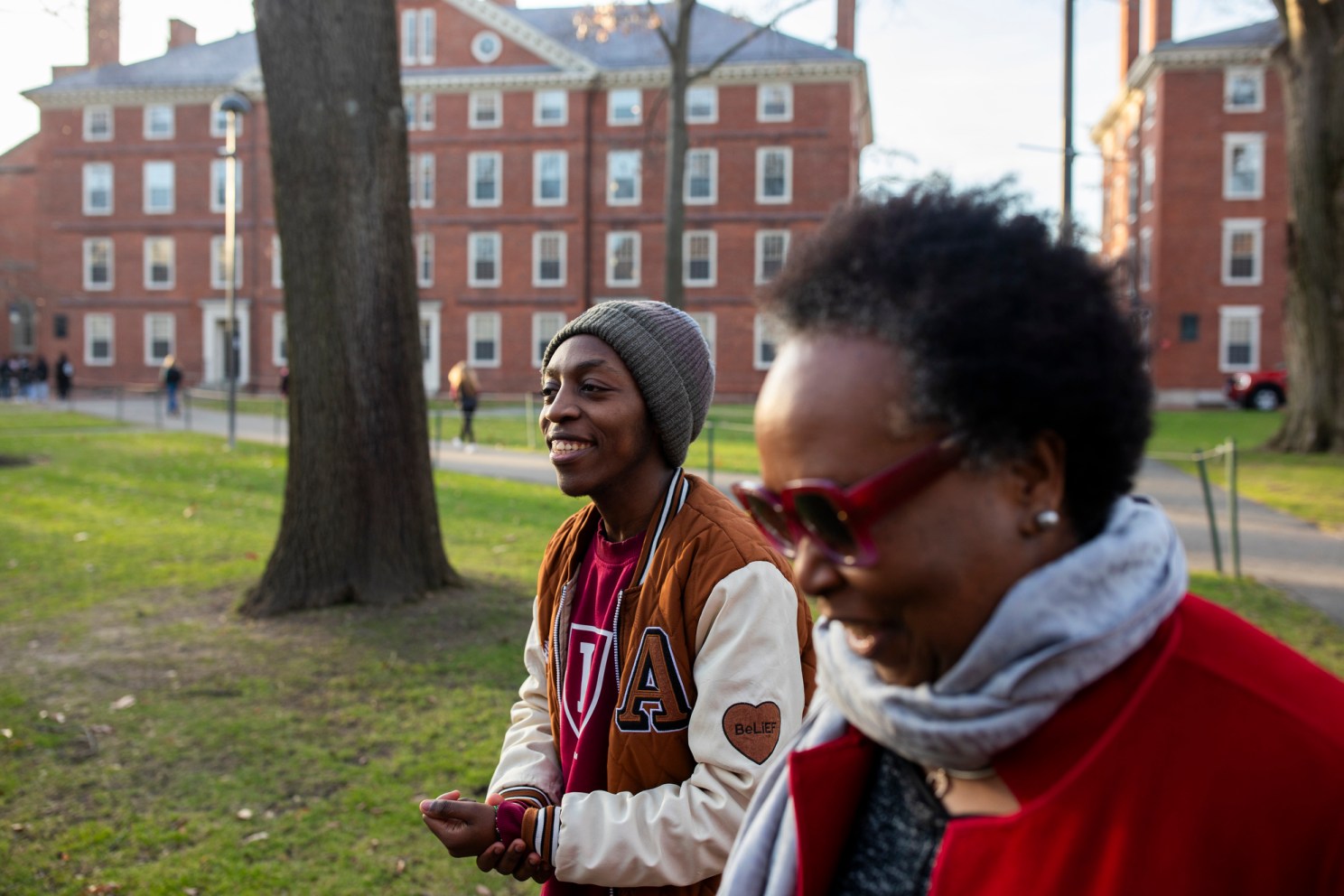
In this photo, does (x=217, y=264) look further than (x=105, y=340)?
No

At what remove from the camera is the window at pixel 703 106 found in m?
47.9

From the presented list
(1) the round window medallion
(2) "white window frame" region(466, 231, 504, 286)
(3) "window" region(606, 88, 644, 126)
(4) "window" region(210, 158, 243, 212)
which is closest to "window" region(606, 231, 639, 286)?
(3) "window" region(606, 88, 644, 126)

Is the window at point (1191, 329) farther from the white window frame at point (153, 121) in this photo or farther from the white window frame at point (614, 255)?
the white window frame at point (153, 121)

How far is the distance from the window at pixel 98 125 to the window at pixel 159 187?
254cm

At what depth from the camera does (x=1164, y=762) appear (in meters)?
1.21

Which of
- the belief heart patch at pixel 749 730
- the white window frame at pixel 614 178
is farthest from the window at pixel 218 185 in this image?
the belief heart patch at pixel 749 730

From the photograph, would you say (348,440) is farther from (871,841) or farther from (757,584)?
(871,841)

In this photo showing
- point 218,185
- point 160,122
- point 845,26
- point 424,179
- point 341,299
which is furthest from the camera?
point 160,122

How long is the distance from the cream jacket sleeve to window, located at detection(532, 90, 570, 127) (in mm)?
48695

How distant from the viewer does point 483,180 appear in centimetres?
4981

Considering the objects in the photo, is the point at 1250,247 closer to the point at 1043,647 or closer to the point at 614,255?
the point at 614,255

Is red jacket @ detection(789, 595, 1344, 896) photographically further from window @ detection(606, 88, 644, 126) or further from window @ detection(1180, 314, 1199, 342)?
window @ detection(606, 88, 644, 126)

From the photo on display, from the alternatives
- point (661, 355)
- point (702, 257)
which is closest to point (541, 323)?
point (702, 257)

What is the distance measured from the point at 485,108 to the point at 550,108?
2915 mm
